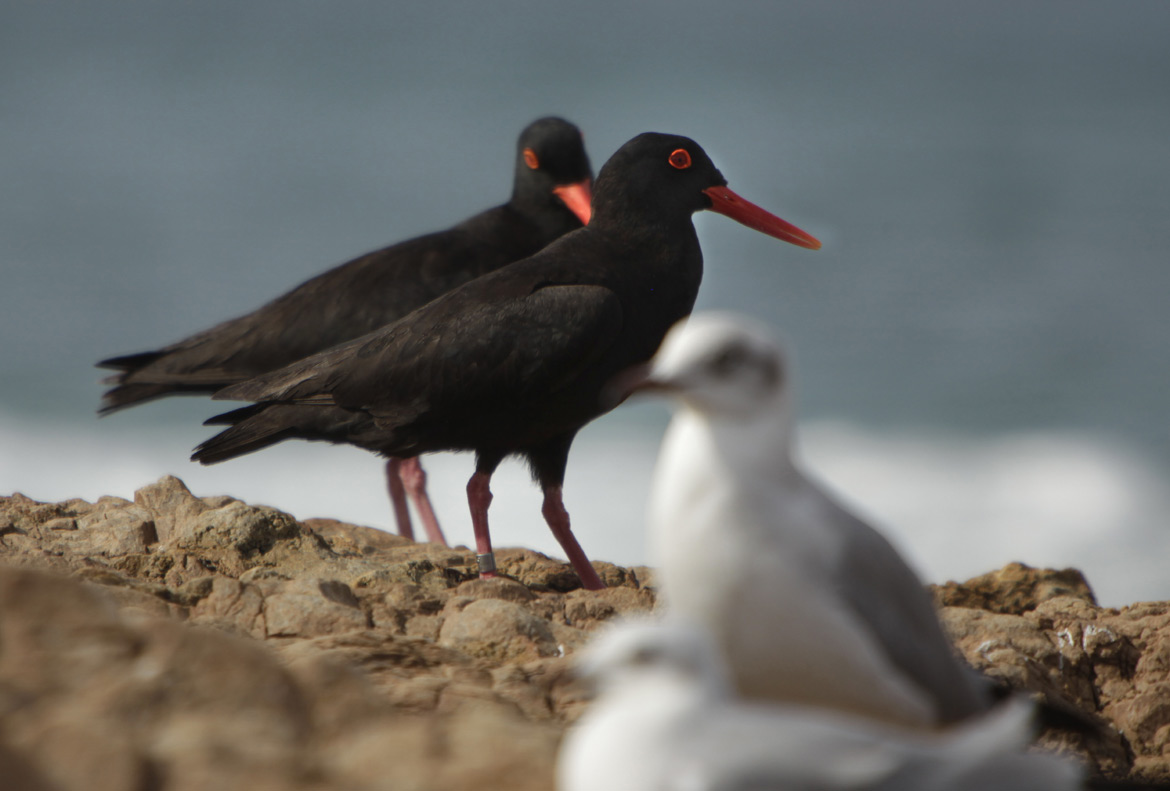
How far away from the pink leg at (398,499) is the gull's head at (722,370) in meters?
8.08

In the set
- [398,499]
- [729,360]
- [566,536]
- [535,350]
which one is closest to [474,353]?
[535,350]

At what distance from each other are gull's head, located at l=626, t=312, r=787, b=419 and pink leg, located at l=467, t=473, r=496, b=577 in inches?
157

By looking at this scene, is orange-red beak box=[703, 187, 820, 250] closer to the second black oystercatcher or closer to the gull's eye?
the second black oystercatcher

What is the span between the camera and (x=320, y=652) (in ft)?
13.0

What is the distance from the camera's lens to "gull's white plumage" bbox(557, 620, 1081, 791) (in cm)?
232

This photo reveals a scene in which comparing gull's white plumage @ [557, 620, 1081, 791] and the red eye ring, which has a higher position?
the red eye ring

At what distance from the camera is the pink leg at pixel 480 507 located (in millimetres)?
6887

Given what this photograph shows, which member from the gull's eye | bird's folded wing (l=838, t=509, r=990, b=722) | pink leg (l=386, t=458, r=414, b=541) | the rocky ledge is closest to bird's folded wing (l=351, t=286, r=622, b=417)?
the rocky ledge

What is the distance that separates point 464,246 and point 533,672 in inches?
203


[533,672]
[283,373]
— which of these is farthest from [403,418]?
[533,672]

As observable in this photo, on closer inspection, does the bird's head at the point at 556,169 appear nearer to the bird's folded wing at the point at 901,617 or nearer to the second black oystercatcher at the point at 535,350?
the second black oystercatcher at the point at 535,350

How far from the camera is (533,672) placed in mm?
4156

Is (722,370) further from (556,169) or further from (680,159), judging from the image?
(556,169)

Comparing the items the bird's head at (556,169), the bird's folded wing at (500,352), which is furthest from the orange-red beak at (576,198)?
the bird's folded wing at (500,352)
